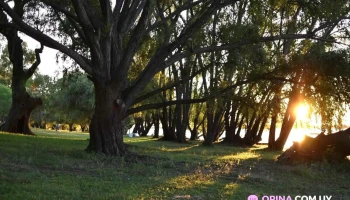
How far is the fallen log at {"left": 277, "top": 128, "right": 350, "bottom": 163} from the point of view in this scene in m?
13.1

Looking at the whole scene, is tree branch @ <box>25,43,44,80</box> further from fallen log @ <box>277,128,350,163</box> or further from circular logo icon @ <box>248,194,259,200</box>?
circular logo icon @ <box>248,194,259,200</box>

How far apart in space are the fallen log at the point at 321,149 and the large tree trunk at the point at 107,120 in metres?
5.59

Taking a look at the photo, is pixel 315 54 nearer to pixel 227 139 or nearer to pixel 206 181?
pixel 206 181

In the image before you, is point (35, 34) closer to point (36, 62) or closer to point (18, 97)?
point (18, 97)

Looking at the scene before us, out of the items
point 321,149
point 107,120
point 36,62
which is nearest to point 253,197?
point 107,120

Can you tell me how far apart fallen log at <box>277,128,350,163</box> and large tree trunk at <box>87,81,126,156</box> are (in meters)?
5.59

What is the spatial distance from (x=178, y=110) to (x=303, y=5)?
1817cm

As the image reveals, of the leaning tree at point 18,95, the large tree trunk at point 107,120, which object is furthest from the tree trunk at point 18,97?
the large tree trunk at point 107,120

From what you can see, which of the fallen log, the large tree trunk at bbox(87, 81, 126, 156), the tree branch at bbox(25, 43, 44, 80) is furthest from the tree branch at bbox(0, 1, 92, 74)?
the tree branch at bbox(25, 43, 44, 80)

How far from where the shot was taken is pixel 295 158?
44.2 feet

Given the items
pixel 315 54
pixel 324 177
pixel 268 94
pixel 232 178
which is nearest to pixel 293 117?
pixel 268 94

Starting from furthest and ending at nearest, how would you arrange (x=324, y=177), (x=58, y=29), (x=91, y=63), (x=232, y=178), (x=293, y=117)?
1. (x=293, y=117)
2. (x=58, y=29)
3. (x=91, y=63)
4. (x=324, y=177)
5. (x=232, y=178)

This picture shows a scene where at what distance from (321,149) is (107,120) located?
7.03m

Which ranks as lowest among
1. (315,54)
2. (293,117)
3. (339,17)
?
(293,117)
